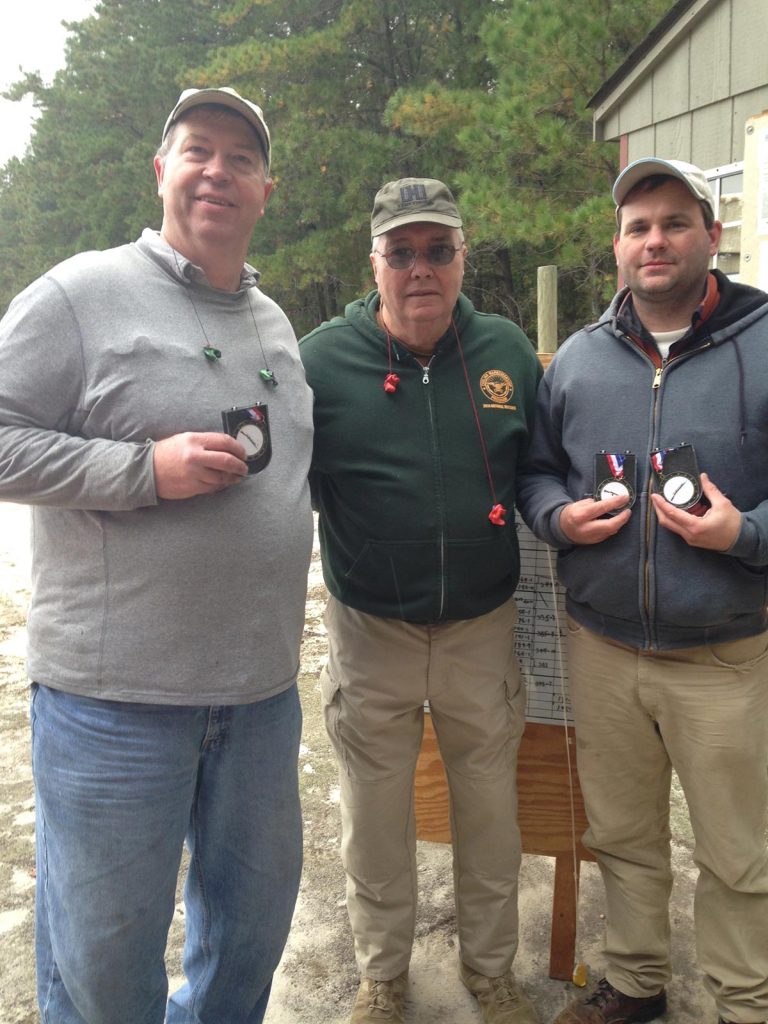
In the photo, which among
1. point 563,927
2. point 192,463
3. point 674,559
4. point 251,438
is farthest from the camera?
point 563,927

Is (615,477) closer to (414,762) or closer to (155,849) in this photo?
(414,762)

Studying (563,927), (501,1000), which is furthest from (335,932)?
(563,927)

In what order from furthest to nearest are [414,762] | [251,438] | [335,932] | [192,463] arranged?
[335,932] → [414,762] → [251,438] → [192,463]

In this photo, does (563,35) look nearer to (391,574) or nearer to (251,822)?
(391,574)

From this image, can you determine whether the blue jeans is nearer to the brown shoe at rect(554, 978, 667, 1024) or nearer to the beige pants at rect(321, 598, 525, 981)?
the beige pants at rect(321, 598, 525, 981)

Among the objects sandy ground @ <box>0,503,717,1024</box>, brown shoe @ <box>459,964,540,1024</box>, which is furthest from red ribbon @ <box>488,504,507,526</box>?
sandy ground @ <box>0,503,717,1024</box>

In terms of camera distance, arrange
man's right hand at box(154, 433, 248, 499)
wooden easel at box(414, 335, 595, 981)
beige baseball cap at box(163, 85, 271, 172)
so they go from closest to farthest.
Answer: man's right hand at box(154, 433, 248, 499)
beige baseball cap at box(163, 85, 271, 172)
wooden easel at box(414, 335, 595, 981)

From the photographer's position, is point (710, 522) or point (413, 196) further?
point (413, 196)

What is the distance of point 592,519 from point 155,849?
132 centimetres

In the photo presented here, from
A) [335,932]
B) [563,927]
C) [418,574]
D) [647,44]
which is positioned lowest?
[335,932]

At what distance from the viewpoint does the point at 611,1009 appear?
94.0 inches

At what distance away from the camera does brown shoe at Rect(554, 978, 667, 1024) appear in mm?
2381

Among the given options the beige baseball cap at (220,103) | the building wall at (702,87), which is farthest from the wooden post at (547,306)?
the beige baseball cap at (220,103)

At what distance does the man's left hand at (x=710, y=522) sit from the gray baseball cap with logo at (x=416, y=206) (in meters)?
0.98
